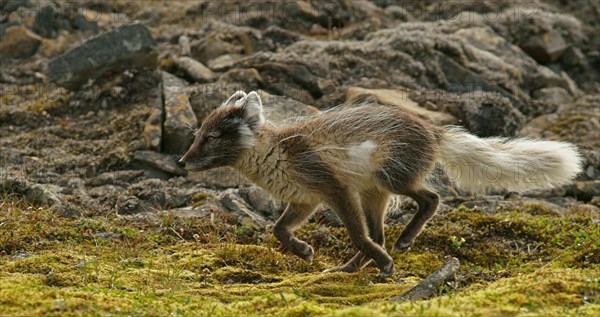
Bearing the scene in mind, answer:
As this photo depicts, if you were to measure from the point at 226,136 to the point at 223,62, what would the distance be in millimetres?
5171

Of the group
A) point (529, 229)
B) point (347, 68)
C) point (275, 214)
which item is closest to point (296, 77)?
point (347, 68)

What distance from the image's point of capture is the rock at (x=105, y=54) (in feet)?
40.7

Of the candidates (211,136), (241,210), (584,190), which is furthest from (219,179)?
(584,190)

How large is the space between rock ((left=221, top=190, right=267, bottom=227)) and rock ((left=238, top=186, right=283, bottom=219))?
0.40 feet

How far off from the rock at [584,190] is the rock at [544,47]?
16.5ft

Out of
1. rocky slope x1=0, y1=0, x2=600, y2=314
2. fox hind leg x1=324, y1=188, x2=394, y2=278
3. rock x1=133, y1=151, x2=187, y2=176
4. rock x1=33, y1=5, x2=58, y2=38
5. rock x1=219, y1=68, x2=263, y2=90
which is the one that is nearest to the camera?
fox hind leg x1=324, y1=188, x2=394, y2=278

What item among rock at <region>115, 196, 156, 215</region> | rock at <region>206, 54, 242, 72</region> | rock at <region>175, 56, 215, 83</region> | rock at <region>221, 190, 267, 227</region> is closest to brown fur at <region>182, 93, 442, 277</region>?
rock at <region>221, 190, 267, 227</region>

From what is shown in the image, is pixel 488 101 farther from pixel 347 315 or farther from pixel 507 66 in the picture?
pixel 347 315

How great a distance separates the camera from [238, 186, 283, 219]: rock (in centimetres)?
962

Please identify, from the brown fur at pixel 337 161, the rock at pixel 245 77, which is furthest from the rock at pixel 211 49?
the brown fur at pixel 337 161

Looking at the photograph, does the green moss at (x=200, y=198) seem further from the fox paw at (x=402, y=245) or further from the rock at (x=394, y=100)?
the fox paw at (x=402, y=245)

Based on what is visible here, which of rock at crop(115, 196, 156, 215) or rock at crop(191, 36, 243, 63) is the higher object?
rock at crop(191, 36, 243, 63)

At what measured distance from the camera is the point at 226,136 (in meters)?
8.06

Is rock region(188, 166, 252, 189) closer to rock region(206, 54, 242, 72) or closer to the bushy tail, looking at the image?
rock region(206, 54, 242, 72)
